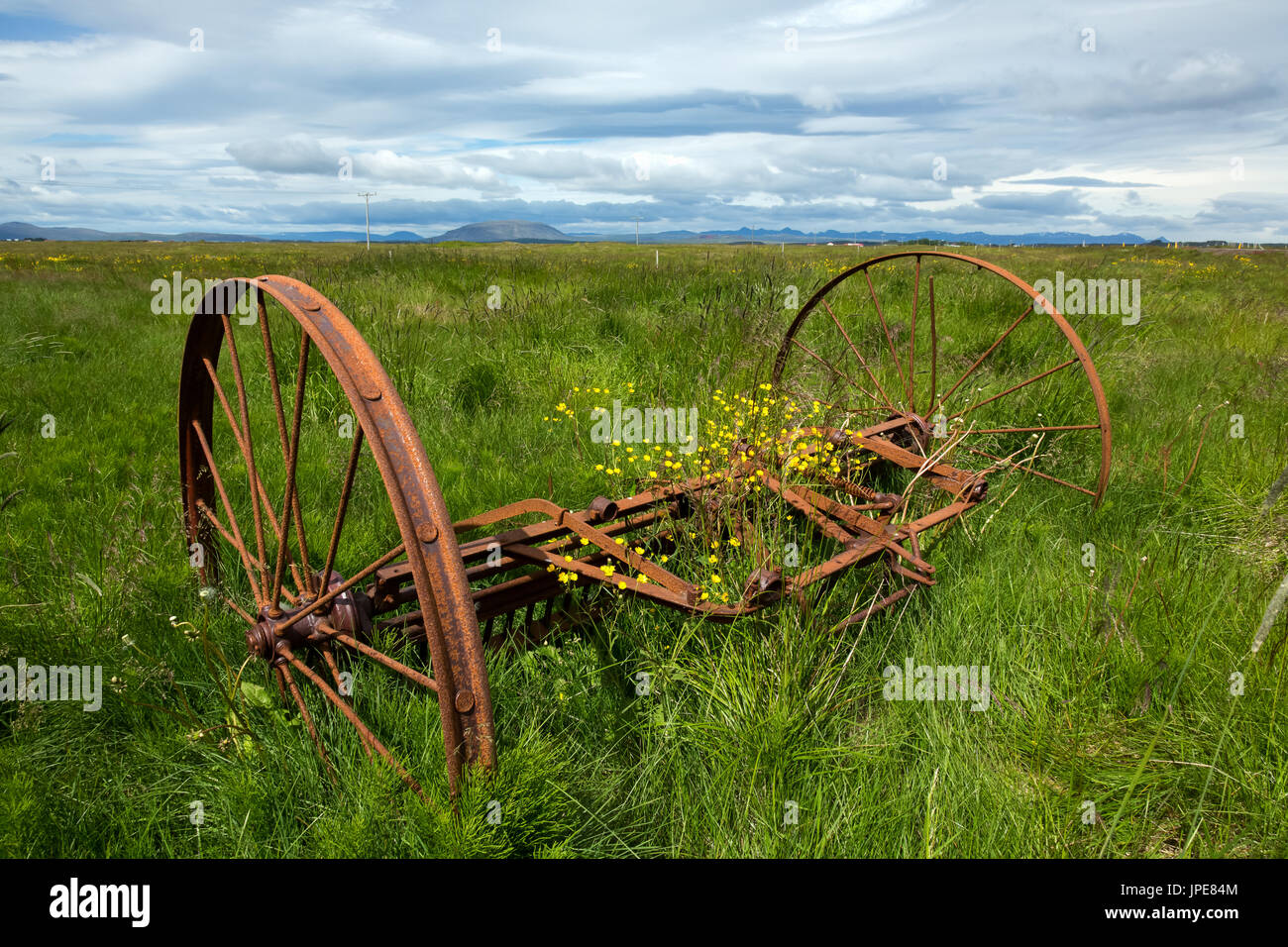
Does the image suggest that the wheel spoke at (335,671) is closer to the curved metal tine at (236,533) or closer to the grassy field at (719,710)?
the grassy field at (719,710)

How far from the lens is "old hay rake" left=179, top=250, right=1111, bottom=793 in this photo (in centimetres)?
180

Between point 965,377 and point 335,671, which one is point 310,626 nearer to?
point 335,671

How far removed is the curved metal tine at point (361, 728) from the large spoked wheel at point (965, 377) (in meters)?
2.70

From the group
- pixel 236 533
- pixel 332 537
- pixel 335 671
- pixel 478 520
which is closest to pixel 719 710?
pixel 478 520

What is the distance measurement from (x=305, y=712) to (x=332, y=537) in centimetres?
71

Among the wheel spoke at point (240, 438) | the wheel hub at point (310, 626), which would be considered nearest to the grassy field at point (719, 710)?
the wheel hub at point (310, 626)

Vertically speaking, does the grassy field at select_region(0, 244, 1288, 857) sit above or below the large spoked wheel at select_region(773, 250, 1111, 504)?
below

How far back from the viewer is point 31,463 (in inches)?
163

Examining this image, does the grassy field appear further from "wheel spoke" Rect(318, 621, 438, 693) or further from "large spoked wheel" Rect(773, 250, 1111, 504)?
"large spoked wheel" Rect(773, 250, 1111, 504)

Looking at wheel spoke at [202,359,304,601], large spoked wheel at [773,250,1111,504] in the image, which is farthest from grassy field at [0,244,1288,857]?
large spoked wheel at [773,250,1111,504]

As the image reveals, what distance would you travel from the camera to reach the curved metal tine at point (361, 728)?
188cm

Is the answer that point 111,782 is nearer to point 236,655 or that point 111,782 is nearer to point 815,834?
point 236,655

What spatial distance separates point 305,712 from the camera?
2.24 metres

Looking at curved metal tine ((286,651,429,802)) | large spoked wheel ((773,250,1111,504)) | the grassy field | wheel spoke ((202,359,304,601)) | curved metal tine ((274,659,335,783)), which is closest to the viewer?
curved metal tine ((286,651,429,802))
